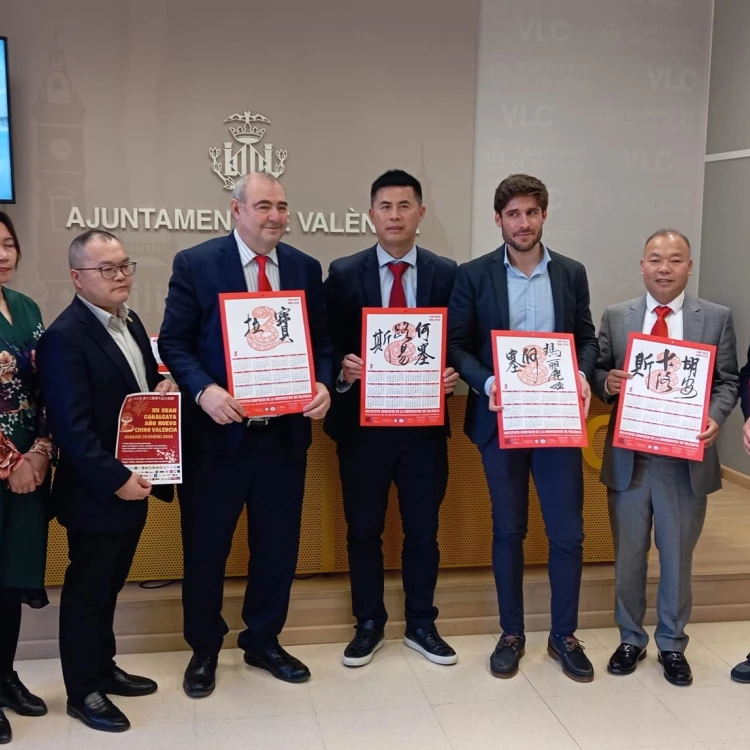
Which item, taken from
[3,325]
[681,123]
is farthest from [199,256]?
[681,123]

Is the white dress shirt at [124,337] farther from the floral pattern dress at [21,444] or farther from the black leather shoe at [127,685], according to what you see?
the black leather shoe at [127,685]

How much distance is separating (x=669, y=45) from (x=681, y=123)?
0.50 meters

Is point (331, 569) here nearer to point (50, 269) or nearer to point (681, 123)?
point (50, 269)

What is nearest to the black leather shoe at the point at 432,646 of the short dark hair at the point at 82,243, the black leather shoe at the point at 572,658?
the black leather shoe at the point at 572,658

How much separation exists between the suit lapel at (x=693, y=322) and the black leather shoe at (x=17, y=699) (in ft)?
8.20

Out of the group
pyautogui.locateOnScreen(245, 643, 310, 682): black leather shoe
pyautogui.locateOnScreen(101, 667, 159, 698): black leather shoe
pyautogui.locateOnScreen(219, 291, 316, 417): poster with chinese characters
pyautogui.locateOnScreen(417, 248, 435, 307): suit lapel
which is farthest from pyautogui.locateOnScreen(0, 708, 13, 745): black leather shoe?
pyautogui.locateOnScreen(417, 248, 435, 307): suit lapel

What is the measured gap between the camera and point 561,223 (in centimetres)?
520

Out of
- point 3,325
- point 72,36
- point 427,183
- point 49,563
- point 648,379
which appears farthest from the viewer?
point 427,183

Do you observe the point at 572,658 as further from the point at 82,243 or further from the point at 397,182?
the point at 82,243

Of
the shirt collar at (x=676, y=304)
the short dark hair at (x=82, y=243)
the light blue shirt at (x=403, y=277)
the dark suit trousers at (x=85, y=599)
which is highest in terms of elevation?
the short dark hair at (x=82, y=243)

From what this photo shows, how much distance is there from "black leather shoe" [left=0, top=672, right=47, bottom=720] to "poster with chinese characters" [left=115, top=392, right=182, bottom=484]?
2.78 ft

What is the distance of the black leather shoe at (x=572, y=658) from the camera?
9.28ft

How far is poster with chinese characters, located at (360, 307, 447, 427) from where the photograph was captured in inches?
105

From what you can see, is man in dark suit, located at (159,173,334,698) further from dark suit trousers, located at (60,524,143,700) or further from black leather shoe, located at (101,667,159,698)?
dark suit trousers, located at (60,524,143,700)
